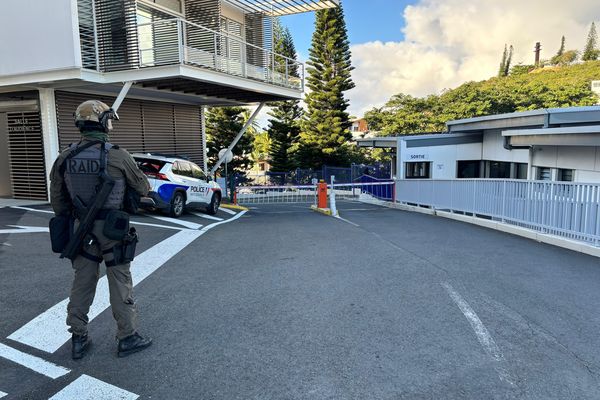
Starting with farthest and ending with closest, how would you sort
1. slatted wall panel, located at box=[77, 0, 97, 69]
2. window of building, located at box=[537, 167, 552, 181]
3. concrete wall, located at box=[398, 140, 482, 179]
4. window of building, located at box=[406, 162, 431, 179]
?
1. window of building, located at box=[406, 162, 431, 179]
2. concrete wall, located at box=[398, 140, 482, 179]
3. window of building, located at box=[537, 167, 552, 181]
4. slatted wall panel, located at box=[77, 0, 97, 69]

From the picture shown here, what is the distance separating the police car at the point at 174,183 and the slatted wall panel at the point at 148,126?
351 cm

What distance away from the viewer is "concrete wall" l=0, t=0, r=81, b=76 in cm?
1221

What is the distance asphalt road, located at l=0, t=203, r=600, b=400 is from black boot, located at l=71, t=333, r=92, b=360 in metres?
0.09

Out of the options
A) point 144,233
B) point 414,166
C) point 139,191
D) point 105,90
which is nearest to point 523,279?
point 139,191

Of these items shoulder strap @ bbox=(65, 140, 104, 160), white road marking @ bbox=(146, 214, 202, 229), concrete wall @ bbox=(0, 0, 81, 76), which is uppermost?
concrete wall @ bbox=(0, 0, 81, 76)

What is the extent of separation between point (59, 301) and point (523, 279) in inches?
237

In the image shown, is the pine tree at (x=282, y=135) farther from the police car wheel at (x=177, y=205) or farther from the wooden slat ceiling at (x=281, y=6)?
the police car wheel at (x=177, y=205)

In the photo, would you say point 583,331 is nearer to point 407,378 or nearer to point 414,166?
point 407,378

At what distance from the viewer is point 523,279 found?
20.7ft

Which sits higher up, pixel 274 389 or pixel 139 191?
pixel 139 191

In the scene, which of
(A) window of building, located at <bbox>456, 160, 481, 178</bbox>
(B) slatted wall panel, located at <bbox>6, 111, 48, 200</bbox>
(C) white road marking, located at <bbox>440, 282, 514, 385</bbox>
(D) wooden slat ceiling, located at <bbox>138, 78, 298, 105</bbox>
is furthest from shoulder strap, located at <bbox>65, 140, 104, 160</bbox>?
(A) window of building, located at <bbox>456, 160, 481, 178</bbox>

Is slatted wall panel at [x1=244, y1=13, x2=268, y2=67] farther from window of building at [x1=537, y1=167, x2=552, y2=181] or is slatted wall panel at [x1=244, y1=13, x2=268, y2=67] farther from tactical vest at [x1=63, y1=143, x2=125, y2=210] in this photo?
tactical vest at [x1=63, y1=143, x2=125, y2=210]

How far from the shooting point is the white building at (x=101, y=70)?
1251 cm

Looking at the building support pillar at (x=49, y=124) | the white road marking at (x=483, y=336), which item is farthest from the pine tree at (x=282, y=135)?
the white road marking at (x=483, y=336)
